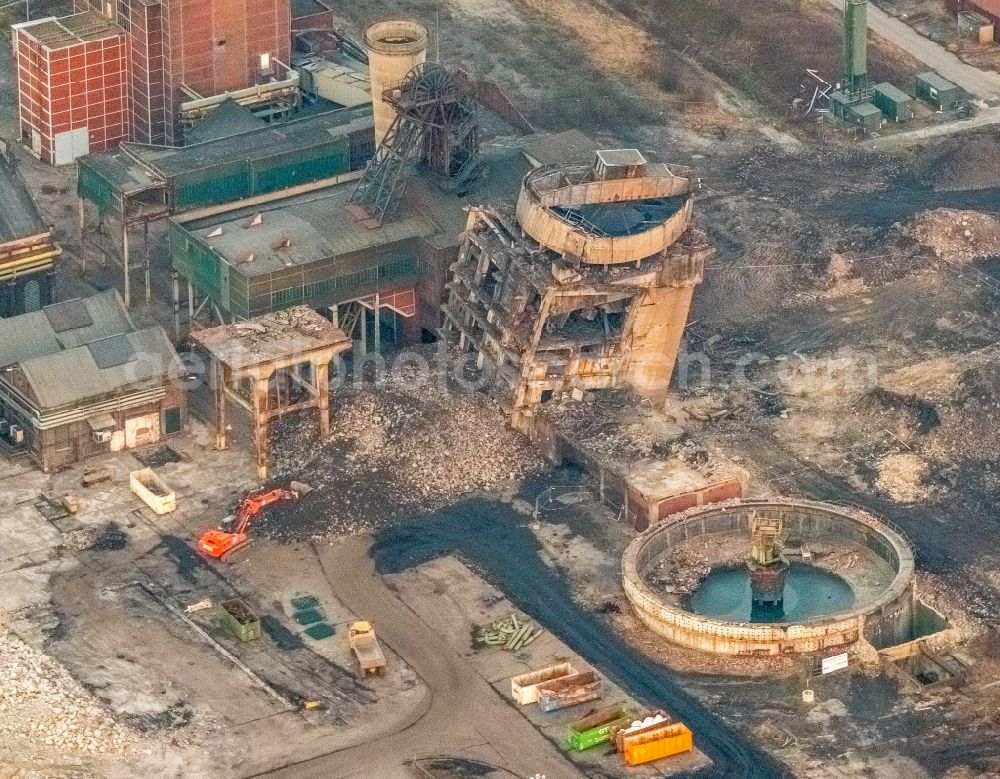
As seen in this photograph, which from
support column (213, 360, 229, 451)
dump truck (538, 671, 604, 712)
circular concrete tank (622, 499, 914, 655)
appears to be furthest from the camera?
support column (213, 360, 229, 451)

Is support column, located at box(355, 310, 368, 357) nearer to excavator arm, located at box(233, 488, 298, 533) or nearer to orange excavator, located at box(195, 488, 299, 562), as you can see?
excavator arm, located at box(233, 488, 298, 533)

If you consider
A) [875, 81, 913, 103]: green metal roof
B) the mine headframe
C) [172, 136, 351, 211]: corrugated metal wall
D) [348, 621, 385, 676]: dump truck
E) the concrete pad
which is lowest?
the concrete pad

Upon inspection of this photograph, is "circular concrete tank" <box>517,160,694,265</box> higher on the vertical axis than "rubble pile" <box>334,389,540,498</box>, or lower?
higher

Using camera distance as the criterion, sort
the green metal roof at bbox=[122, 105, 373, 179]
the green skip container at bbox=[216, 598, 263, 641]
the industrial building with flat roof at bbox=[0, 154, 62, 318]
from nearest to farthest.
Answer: the green skip container at bbox=[216, 598, 263, 641], the industrial building with flat roof at bbox=[0, 154, 62, 318], the green metal roof at bbox=[122, 105, 373, 179]

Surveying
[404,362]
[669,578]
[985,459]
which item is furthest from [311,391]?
[985,459]

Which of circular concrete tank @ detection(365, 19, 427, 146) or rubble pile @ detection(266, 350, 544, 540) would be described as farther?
circular concrete tank @ detection(365, 19, 427, 146)

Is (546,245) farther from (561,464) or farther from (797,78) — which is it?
(797,78)

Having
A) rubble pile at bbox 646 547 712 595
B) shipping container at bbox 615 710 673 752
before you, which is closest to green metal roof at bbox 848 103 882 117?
rubble pile at bbox 646 547 712 595
